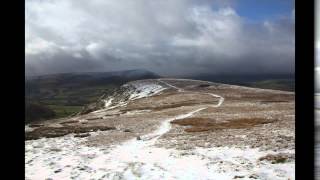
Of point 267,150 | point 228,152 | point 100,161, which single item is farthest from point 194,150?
point 100,161

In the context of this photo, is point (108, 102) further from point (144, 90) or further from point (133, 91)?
point (144, 90)

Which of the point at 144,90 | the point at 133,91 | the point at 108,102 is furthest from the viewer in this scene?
the point at 133,91

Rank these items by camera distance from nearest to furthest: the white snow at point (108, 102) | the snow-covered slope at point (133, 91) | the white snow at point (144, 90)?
the white snow at point (144, 90) < the snow-covered slope at point (133, 91) < the white snow at point (108, 102)

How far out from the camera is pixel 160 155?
1972 centimetres

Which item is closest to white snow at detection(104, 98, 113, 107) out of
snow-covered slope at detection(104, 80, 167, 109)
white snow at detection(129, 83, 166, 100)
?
snow-covered slope at detection(104, 80, 167, 109)

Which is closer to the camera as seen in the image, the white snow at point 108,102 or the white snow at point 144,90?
the white snow at point 144,90

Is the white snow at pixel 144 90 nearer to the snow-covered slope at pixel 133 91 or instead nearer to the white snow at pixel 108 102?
the snow-covered slope at pixel 133 91

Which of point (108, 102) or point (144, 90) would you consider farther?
point (144, 90)

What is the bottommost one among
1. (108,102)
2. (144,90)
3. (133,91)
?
(108,102)

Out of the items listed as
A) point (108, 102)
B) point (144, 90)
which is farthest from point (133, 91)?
point (108, 102)

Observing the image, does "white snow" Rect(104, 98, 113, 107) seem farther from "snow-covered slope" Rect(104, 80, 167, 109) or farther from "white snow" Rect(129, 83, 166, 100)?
"white snow" Rect(129, 83, 166, 100)

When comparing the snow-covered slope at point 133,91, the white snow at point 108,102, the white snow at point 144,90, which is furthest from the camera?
the white snow at point 108,102

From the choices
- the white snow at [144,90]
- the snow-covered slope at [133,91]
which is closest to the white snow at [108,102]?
the snow-covered slope at [133,91]
